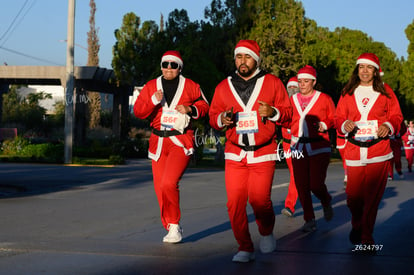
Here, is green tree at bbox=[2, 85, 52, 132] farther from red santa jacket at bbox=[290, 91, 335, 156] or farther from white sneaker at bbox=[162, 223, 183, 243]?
white sneaker at bbox=[162, 223, 183, 243]

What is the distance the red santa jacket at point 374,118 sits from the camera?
26.2 ft

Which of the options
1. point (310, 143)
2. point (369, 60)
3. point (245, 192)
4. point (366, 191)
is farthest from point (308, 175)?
point (245, 192)

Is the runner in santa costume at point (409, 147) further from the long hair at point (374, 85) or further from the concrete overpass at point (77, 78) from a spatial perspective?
the long hair at point (374, 85)

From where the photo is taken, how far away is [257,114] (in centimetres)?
729

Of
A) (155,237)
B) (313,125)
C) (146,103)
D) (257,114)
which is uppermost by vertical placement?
(146,103)

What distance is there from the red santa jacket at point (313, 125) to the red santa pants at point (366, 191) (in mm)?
1761

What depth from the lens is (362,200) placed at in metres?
8.12

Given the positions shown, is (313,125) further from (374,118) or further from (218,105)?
(218,105)

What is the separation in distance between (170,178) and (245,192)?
134 cm

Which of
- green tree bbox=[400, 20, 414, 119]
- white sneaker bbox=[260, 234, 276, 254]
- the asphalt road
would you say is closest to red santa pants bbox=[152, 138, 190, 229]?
the asphalt road

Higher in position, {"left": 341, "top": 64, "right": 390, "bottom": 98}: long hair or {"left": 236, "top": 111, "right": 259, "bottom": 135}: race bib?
{"left": 341, "top": 64, "right": 390, "bottom": 98}: long hair

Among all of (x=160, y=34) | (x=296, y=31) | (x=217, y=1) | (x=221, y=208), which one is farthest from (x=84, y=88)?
(x=221, y=208)

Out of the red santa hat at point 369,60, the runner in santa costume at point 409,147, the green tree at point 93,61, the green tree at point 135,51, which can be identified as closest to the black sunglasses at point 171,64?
the red santa hat at point 369,60

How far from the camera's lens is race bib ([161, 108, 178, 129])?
8539mm
